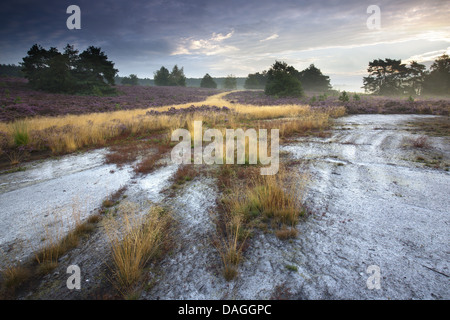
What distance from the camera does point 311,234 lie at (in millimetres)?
3166

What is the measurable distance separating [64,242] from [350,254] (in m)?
4.59

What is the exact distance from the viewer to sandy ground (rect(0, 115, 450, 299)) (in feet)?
7.77

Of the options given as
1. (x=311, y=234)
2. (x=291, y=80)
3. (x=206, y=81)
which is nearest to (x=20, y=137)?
(x=311, y=234)

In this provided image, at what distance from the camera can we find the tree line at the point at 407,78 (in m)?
33.5

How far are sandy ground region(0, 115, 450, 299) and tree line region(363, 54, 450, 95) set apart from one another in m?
42.1

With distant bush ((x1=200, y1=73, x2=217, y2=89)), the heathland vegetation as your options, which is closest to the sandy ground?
the heathland vegetation

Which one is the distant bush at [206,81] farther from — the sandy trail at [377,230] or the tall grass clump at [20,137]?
the sandy trail at [377,230]

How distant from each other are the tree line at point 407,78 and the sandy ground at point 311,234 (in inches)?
1658

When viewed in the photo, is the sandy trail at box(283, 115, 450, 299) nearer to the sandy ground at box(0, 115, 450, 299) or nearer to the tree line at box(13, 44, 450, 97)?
the sandy ground at box(0, 115, 450, 299)

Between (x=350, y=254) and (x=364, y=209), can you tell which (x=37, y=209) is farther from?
(x=364, y=209)

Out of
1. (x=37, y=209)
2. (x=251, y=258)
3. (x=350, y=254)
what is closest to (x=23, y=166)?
(x=37, y=209)

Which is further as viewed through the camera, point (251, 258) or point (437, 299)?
point (251, 258)

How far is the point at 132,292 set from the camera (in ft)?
7.79

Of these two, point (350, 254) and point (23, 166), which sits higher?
point (23, 166)
